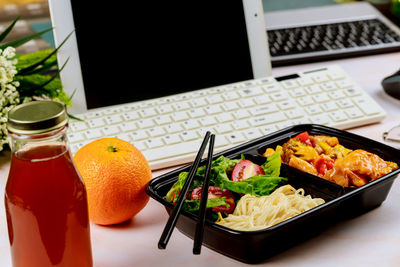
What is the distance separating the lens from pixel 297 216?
75cm

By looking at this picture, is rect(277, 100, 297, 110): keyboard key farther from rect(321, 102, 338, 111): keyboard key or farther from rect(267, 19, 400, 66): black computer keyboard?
rect(267, 19, 400, 66): black computer keyboard

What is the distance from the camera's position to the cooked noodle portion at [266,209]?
78 cm

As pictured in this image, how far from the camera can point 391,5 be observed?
1768 millimetres

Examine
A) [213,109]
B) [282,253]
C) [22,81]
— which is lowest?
[282,253]

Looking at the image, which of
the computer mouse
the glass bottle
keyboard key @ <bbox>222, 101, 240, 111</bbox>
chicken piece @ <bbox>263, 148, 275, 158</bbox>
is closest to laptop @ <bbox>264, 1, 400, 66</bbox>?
the computer mouse

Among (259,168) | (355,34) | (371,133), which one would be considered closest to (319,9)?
(355,34)

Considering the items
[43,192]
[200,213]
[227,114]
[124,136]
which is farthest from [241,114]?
[43,192]

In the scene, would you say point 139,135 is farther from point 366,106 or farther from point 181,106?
point 366,106

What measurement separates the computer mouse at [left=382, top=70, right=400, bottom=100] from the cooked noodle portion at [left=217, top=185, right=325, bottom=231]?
518 mm

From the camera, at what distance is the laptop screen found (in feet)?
3.87

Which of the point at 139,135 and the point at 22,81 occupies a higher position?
the point at 22,81

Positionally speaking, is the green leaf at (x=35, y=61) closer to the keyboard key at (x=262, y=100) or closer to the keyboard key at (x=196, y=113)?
the keyboard key at (x=196, y=113)

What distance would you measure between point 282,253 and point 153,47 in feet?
1.97

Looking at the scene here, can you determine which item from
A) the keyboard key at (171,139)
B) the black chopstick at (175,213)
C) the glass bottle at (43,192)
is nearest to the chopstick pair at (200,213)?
the black chopstick at (175,213)
